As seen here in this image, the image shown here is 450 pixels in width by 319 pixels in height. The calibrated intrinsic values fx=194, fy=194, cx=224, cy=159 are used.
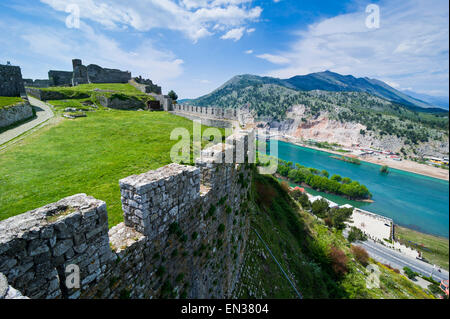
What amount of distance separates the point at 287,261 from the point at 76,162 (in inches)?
518

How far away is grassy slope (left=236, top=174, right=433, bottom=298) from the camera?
9836mm

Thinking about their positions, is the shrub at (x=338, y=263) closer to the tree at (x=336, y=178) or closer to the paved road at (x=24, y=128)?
the paved road at (x=24, y=128)

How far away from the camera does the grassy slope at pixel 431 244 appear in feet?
147

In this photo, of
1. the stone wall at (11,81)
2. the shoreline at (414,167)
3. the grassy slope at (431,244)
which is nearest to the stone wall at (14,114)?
the stone wall at (11,81)

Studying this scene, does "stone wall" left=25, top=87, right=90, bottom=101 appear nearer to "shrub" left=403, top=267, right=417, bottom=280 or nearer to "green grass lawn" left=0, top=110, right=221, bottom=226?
"green grass lawn" left=0, top=110, right=221, bottom=226

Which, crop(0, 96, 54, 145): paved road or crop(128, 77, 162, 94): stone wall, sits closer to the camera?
crop(0, 96, 54, 145): paved road

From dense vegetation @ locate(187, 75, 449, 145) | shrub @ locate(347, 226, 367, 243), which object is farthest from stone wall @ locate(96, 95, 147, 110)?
dense vegetation @ locate(187, 75, 449, 145)

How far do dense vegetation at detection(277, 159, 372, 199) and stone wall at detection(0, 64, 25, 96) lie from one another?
75460 mm

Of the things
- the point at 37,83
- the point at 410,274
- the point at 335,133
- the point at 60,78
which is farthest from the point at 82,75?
the point at 335,133

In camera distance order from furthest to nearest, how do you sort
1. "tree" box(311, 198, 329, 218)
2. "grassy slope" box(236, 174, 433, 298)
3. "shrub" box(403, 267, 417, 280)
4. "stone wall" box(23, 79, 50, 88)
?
"tree" box(311, 198, 329, 218), "stone wall" box(23, 79, 50, 88), "shrub" box(403, 267, 417, 280), "grassy slope" box(236, 174, 433, 298)

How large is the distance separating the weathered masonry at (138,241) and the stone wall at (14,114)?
42.2 ft

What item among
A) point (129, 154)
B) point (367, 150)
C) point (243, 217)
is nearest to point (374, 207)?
point (367, 150)
